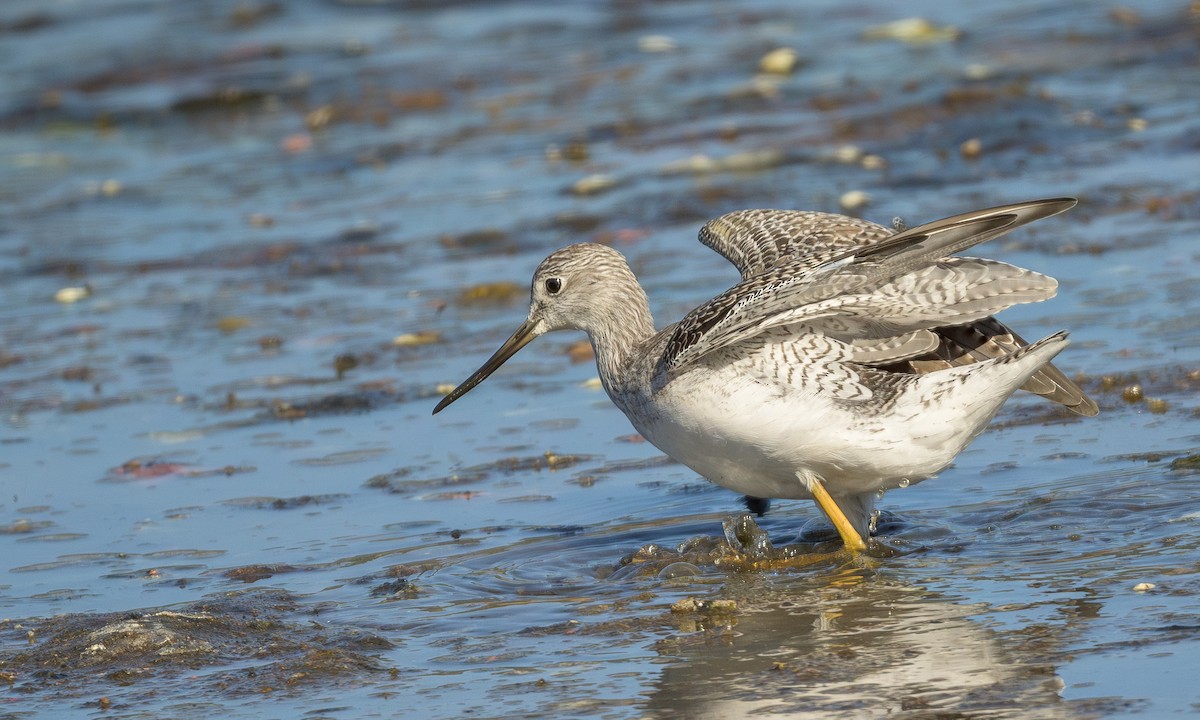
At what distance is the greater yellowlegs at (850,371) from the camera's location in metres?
→ 6.02

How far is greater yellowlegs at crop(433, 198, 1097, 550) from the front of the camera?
19.8ft

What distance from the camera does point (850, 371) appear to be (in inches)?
250

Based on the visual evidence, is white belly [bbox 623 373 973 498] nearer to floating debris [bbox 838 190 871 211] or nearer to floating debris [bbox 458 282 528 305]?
floating debris [bbox 458 282 528 305]

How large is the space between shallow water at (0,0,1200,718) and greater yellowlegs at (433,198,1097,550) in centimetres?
36

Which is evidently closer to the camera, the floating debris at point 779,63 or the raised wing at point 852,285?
the raised wing at point 852,285

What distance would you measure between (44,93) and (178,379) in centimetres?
1006

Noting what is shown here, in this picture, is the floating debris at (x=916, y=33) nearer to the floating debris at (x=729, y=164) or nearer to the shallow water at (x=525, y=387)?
the shallow water at (x=525, y=387)

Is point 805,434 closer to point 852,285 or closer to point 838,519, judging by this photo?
point 838,519

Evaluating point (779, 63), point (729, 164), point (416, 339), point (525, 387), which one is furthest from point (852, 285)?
point (779, 63)

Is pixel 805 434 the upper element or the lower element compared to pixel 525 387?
upper

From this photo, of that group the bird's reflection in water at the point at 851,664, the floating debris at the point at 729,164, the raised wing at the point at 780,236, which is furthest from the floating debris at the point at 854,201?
the bird's reflection in water at the point at 851,664

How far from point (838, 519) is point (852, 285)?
0.99m

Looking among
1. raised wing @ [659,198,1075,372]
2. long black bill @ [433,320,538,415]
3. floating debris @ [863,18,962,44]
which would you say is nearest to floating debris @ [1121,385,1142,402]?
raised wing @ [659,198,1075,372]

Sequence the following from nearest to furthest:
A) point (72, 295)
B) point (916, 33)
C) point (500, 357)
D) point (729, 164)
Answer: point (500, 357)
point (72, 295)
point (729, 164)
point (916, 33)
